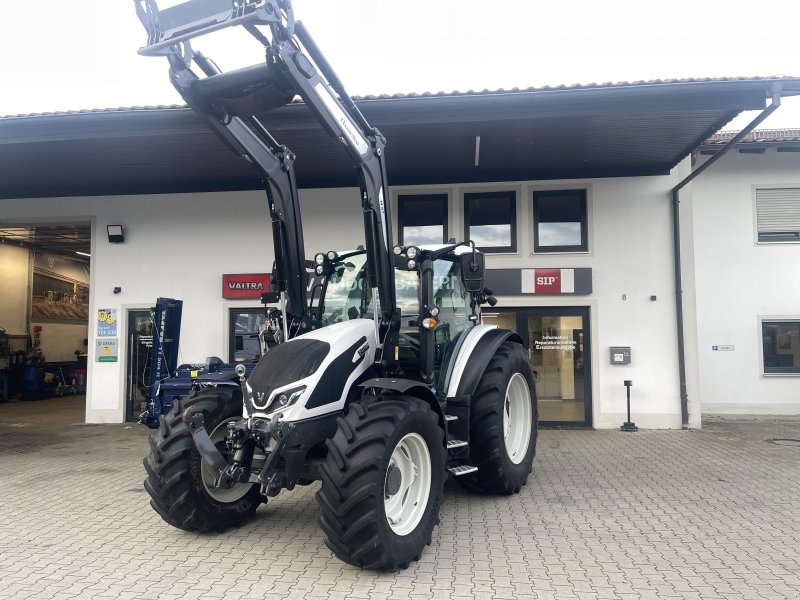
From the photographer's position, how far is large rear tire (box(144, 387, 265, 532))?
14.1ft

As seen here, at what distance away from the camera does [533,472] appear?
22.2 ft

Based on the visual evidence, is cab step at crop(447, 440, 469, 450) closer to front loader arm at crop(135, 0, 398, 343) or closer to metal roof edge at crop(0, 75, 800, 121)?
front loader arm at crop(135, 0, 398, 343)

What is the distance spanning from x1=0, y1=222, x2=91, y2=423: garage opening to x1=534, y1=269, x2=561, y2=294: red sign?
9926 millimetres

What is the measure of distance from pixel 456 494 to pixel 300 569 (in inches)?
88.7

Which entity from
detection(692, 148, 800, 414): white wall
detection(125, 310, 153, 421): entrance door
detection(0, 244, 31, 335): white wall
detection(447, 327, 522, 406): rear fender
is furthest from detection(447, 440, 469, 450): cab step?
detection(0, 244, 31, 335): white wall

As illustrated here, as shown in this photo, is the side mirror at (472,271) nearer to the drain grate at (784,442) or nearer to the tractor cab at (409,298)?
the tractor cab at (409,298)

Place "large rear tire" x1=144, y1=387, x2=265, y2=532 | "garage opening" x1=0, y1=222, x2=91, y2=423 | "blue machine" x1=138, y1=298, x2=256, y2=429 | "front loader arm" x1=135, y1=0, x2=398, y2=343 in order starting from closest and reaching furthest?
"front loader arm" x1=135, y1=0, x2=398, y2=343, "large rear tire" x1=144, y1=387, x2=265, y2=532, "blue machine" x1=138, y1=298, x2=256, y2=429, "garage opening" x1=0, y1=222, x2=91, y2=423

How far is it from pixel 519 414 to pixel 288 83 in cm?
417

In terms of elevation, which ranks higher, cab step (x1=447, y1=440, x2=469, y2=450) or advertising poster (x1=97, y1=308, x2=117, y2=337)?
advertising poster (x1=97, y1=308, x2=117, y2=337)

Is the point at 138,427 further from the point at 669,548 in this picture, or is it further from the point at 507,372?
the point at 669,548

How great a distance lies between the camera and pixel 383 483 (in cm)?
370

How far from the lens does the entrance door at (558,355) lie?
9.79 meters

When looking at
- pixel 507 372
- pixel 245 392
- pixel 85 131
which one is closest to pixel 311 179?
pixel 85 131

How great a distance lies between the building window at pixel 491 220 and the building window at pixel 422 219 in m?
0.41
